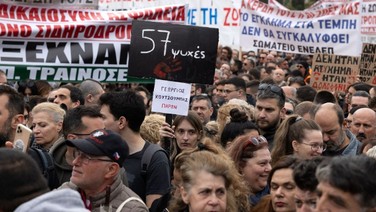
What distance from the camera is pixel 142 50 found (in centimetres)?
936

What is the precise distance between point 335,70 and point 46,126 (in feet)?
28.6

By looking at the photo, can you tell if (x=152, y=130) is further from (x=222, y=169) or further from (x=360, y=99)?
(x=360, y=99)

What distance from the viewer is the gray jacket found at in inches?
135

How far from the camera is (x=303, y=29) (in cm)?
1717

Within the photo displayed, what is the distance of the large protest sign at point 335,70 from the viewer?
1631cm

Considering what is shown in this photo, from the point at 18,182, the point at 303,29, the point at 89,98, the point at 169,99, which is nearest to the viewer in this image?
the point at 18,182

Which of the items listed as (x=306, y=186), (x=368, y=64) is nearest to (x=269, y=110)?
(x=306, y=186)

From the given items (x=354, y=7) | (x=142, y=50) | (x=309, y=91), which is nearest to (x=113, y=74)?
(x=142, y=50)

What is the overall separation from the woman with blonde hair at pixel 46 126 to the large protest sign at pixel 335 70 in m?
8.38

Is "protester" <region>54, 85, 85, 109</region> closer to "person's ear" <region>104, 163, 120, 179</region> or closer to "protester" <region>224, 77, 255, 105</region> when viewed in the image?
"protester" <region>224, 77, 255, 105</region>

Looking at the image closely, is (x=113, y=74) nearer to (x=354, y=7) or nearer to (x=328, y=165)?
(x=328, y=165)

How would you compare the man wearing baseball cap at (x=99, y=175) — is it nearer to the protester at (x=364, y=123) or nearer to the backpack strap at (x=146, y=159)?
the backpack strap at (x=146, y=159)

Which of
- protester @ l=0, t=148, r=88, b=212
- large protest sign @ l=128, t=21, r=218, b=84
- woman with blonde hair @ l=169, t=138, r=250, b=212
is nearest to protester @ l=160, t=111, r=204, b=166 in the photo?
large protest sign @ l=128, t=21, r=218, b=84

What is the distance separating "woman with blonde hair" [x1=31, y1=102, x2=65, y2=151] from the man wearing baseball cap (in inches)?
106
